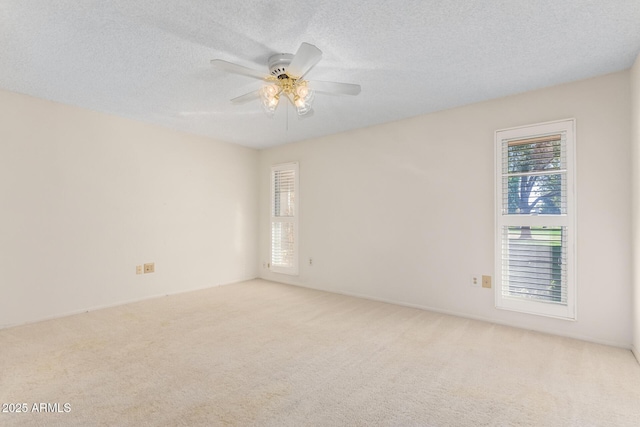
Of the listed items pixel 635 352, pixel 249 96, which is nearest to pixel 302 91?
pixel 249 96

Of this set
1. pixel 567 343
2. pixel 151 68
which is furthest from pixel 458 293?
pixel 151 68

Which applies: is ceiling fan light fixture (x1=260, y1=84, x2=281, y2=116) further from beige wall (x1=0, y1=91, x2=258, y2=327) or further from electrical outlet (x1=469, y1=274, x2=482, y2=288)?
electrical outlet (x1=469, y1=274, x2=482, y2=288)

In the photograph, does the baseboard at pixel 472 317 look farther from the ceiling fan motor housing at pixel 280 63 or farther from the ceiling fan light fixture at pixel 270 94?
the ceiling fan motor housing at pixel 280 63

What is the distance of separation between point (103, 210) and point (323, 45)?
3.23 meters

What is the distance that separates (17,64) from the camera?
248cm

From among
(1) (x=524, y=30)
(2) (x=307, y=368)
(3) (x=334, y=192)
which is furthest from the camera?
(3) (x=334, y=192)

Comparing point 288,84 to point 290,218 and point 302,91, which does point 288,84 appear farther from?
point 290,218

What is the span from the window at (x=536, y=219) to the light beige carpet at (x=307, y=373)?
0.36 meters

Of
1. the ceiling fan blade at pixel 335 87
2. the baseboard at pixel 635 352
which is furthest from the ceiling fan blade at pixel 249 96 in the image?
the baseboard at pixel 635 352

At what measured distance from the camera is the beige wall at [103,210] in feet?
10.2

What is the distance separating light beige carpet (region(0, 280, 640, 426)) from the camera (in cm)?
171

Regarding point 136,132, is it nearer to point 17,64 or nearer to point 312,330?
point 17,64

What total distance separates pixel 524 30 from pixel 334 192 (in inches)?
114

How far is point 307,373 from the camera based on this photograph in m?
2.15
